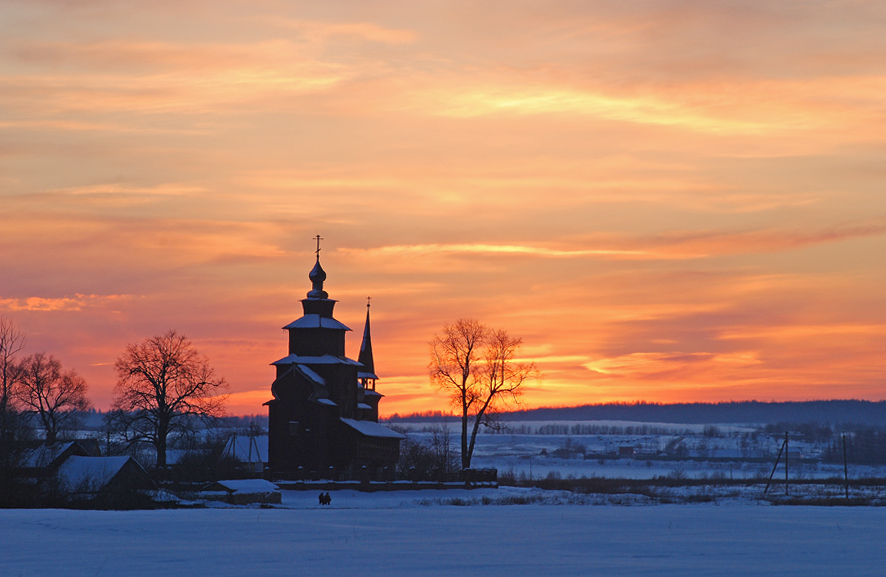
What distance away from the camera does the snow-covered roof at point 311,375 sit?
76.9m

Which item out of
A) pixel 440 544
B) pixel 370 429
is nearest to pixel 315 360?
pixel 370 429

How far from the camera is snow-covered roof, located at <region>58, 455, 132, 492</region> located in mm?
62281

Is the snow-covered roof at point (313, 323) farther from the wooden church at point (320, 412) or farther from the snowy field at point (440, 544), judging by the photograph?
the snowy field at point (440, 544)

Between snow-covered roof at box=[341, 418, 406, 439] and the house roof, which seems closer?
the house roof

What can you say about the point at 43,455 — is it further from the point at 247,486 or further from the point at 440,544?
the point at 440,544

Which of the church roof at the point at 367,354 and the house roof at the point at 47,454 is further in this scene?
the church roof at the point at 367,354

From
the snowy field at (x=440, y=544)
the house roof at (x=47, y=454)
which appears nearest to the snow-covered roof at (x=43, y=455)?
the house roof at (x=47, y=454)

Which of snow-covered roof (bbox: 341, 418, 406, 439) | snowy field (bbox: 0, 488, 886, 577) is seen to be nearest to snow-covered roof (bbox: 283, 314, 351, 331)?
snow-covered roof (bbox: 341, 418, 406, 439)

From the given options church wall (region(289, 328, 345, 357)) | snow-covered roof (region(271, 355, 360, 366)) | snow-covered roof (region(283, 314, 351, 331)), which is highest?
snow-covered roof (region(283, 314, 351, 331))

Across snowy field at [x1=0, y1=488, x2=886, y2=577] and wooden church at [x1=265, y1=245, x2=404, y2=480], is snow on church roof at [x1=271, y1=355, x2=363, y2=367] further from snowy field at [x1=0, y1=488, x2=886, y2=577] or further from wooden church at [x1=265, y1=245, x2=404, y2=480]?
snowy field at [x1=0, y1=488, x2=886, y2=577]

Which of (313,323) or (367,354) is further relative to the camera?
(367,354)

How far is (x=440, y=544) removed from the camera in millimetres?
29281

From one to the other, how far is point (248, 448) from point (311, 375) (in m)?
23.8

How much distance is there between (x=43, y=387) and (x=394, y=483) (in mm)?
44200
